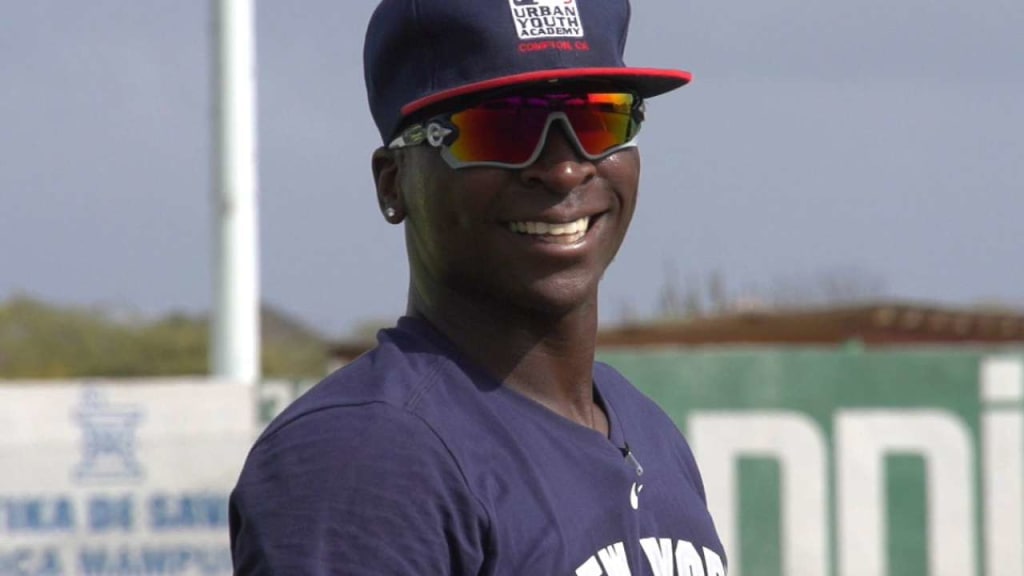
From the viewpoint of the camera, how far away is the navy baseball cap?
2.39 metres

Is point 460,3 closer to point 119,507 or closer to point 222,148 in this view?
point 119,507

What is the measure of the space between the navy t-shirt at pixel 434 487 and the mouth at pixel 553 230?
19 centimetres

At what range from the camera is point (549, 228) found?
2.44 meters

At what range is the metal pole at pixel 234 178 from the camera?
12.6 metres

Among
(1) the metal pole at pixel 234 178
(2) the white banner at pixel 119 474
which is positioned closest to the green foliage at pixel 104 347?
(1) the metal pole at pixel 234 178

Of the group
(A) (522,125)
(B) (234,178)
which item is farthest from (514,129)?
(B) (234,178)

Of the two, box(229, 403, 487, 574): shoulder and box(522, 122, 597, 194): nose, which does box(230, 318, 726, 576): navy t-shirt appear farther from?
box(522, 122, 597, 194): nose

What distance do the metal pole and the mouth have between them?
10.2 meters

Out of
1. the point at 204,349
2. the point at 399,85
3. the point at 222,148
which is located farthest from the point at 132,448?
the point at 204,349

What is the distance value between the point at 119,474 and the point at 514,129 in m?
8.45

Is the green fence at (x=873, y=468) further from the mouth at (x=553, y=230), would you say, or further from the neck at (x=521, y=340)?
the mouth at (x=553, y=230)

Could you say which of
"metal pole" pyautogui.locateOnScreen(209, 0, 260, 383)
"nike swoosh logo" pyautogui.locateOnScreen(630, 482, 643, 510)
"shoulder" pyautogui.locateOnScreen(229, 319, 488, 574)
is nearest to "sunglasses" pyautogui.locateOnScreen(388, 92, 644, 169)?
"shoulder" pyautogui.locateOnScreen(229, 319, 488, 574)

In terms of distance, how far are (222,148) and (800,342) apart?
435 centimetres

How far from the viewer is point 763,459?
10.7 m
